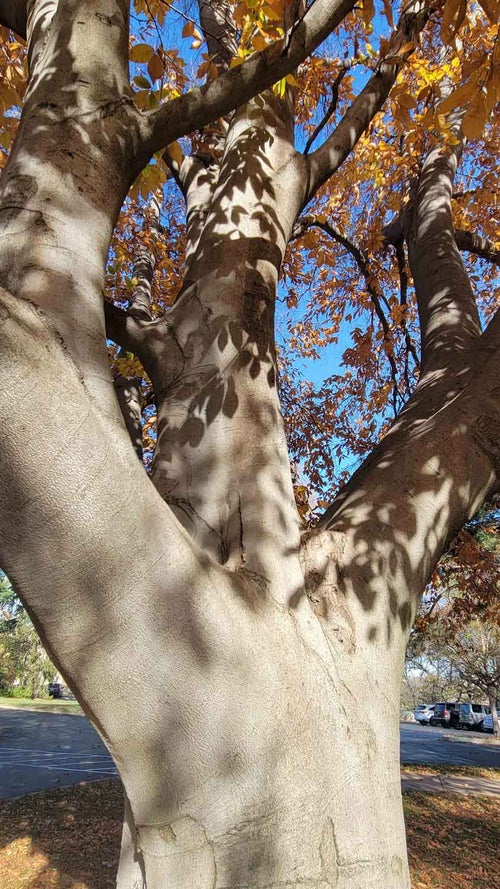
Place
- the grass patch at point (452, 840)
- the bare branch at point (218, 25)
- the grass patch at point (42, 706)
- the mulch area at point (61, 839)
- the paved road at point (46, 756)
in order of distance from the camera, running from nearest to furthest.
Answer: the bare branch at point (218, 25), the mulch area at point (61, 839), the grass patch at point (452, 840), the paved road at point (46, 756), the grass patch at point (42, 706)

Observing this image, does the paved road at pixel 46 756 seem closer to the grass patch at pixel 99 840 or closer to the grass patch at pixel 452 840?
the grass patch at pixel 99 840

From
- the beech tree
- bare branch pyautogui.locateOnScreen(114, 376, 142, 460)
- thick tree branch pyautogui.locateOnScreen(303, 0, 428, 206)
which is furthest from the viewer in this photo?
bare branch pyautogui.locateOnScreen(114, 376, 142, 460)

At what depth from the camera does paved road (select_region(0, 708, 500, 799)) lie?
28.0 feet

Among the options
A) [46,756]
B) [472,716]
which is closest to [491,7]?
[46,756]

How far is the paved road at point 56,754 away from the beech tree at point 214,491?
7.59 meters

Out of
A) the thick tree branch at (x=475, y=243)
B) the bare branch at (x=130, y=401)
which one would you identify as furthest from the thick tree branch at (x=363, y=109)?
the bare branch at (x=130, y=401)

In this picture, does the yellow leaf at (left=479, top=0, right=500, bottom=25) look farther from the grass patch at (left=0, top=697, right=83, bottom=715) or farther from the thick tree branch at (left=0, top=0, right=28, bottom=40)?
the grass patch at (left=0, top=697, right=83, bottom=715)

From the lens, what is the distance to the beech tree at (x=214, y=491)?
125cm

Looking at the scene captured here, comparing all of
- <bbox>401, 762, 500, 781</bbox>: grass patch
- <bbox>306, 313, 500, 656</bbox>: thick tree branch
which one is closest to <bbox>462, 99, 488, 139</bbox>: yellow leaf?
<bbox>306, 313, 500, 656</bbox>: thick tree branch

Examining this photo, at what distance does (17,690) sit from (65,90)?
33694 millimetres

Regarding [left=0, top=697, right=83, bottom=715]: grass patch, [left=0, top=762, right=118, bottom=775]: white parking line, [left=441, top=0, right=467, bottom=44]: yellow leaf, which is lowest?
[left=0, top=697, right=83, bottom=715]: grass patch

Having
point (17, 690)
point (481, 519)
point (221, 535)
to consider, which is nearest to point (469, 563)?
point (481, 519)

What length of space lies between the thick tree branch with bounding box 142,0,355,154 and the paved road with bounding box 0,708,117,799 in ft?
27.2

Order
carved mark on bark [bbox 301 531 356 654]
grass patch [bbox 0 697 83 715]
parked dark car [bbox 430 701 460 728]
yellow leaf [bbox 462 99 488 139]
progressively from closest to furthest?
carved mark on bark [bbox 301 531 356 654] → yellow leaf [bbox 462 99 488 139] → grass patch [bbox 0 697 83 715] → parked dark car [bbox 430 701 460 728]
